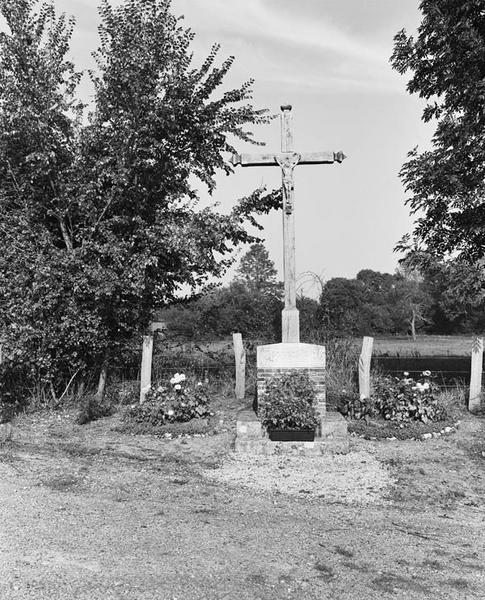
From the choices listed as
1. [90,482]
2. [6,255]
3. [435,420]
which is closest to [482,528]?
[90,482]

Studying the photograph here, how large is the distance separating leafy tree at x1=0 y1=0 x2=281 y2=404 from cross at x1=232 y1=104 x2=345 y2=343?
191 cm

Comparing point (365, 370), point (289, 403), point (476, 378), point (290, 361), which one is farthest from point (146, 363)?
point (476, 378)

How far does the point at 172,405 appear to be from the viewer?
8797 millimetres

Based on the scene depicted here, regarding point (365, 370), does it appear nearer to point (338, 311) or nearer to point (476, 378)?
point (476, 378)

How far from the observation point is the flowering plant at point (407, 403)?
338 inches

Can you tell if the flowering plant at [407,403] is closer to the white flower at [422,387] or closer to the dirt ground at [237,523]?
the white flower at [422,387]

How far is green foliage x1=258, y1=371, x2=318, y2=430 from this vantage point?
7.37m

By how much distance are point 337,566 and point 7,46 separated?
9.18 metres

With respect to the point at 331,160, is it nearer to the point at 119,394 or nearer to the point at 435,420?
the point at 435,420

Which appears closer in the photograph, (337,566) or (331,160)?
(337,566)

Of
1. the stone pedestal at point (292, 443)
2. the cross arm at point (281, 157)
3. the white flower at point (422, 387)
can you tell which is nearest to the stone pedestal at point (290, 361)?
the stone pedestal at point (292, 443)

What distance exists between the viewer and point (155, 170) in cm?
1041

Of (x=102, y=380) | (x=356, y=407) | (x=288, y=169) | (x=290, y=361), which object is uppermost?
(x=288, y=169)

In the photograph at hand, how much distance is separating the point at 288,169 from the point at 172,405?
3864 mm
